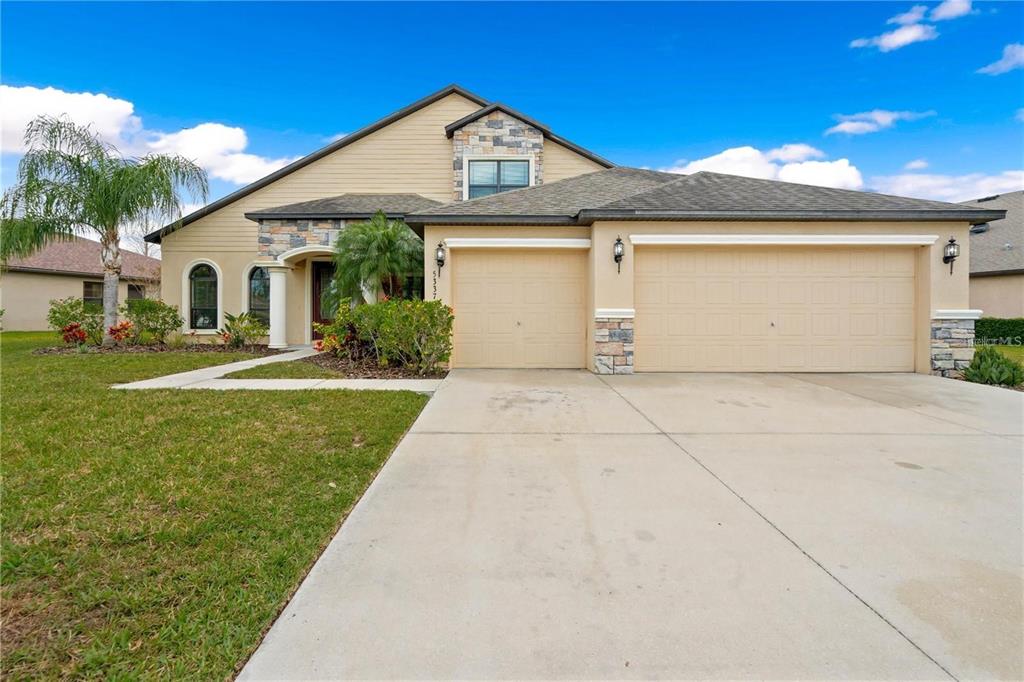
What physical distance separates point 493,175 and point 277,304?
282 inches

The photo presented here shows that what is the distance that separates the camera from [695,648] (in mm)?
1771

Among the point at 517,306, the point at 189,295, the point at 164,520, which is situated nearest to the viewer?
the point at 164,520

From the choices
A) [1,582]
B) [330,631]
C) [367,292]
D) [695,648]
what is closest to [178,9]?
[367,292]

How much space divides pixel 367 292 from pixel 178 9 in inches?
363

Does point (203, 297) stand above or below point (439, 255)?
below

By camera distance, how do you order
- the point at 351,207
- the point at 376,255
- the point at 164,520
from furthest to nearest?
1. the point at 351,207
2. the point at 376,255
3. the point at 164,520

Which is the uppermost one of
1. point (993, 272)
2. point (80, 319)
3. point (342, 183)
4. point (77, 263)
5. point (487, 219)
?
point (342, 183)

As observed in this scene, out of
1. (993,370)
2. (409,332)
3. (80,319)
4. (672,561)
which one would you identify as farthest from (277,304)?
(993,370)

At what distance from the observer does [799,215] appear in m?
8.23

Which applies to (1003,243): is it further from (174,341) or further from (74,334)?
(74,334)

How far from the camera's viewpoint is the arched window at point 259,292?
13.6 m

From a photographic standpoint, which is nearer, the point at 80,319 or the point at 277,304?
the point at 277,304

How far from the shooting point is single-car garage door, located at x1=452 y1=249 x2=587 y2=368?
8922 mm

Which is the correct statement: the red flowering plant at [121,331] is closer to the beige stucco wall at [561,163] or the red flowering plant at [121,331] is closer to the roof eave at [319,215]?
the roof eave at [319,215]
